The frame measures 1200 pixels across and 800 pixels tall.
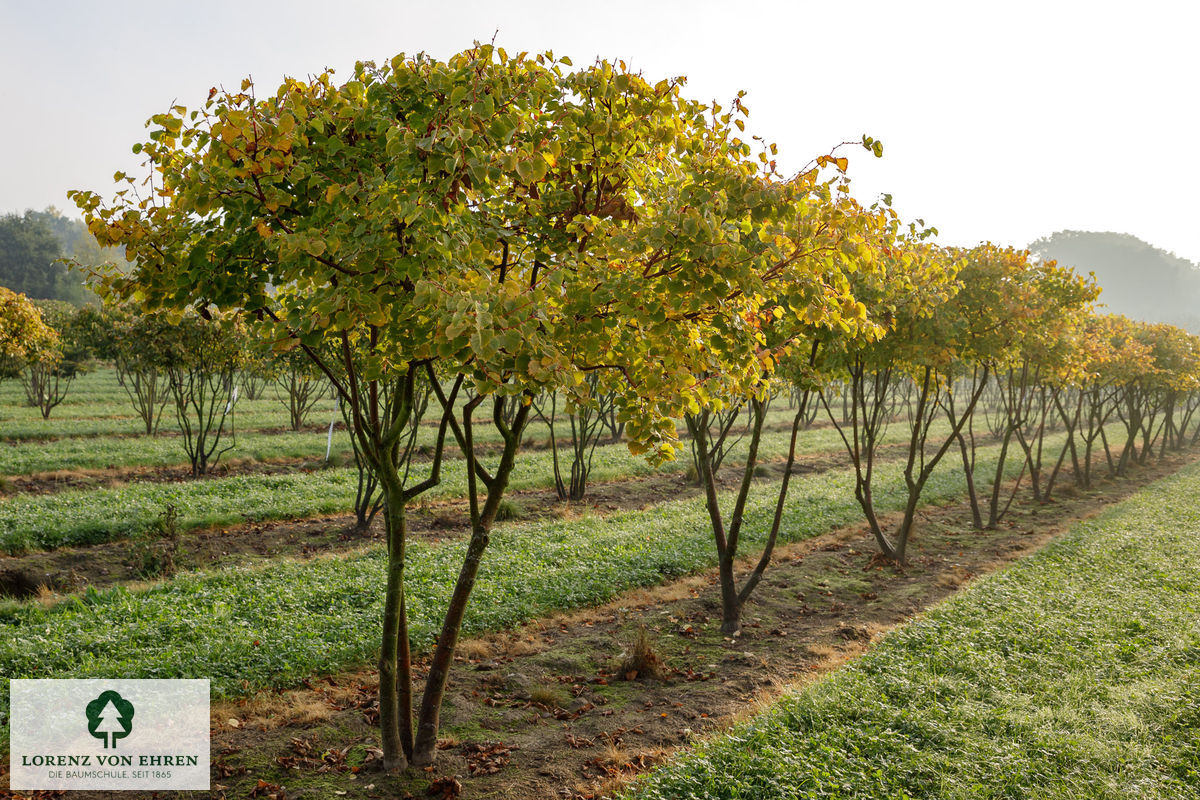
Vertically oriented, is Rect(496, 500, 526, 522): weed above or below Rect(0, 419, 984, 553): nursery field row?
below

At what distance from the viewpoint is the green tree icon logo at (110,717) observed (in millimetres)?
5629

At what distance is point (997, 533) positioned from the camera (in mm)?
15227

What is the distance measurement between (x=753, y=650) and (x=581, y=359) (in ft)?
17.0

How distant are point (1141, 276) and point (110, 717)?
231 metres

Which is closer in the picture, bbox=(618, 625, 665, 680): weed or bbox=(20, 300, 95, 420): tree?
bbox=(618, 625, 665, 680): weed

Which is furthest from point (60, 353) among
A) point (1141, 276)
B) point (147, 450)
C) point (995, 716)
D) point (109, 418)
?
point (1141, 276)

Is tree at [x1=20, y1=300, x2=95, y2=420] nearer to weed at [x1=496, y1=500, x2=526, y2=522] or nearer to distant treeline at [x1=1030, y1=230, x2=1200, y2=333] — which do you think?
weed at [x1=496, y1=500, x2=526, y2=522]

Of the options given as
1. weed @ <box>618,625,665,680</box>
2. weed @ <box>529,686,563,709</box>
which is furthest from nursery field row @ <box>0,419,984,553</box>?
weed @ <box>618,625,665,680</box>

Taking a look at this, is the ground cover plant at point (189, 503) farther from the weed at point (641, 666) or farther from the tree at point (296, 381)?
the weed at point (641, 666)

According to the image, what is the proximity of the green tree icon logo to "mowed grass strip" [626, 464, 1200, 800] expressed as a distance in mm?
4075

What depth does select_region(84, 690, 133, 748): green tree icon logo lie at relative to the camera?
563cm

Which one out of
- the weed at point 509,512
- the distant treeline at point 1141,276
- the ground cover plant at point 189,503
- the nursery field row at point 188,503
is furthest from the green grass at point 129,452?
the distant treeline at point 1141,276

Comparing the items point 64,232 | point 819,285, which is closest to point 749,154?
point 819,285
